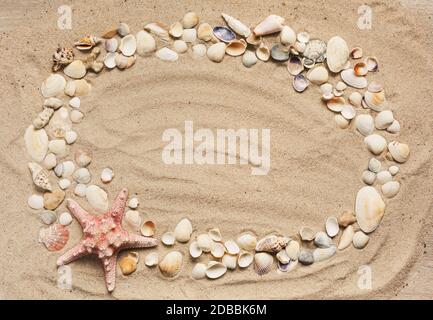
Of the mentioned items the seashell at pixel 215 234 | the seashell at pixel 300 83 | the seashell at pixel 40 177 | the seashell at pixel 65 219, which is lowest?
the seashell at pixel 215 234

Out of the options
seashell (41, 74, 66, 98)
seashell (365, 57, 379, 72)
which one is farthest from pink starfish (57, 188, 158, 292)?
seashell (365, 57, 379, 72)

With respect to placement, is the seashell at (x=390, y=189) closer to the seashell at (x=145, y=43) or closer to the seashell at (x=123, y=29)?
the seashell at (x=145, y=43)

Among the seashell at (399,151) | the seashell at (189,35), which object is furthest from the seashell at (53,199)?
the seashell at (399,151)

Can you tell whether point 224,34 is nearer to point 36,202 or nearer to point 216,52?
Answer: point 216,52

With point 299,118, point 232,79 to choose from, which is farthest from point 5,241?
point 299,118

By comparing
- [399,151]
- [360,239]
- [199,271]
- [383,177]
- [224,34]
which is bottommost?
[199,271]

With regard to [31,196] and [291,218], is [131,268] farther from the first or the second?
[291,218]

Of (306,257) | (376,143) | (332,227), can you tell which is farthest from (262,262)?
(376,143)

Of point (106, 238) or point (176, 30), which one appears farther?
point (176, 30)
